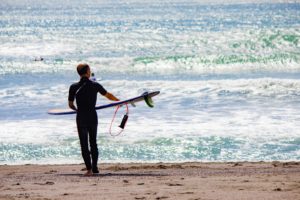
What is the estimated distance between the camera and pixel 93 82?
923cm

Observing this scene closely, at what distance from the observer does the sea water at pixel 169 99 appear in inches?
494

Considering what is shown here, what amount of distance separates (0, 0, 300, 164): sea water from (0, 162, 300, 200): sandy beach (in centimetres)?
130

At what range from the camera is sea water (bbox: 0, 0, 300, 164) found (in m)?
12.5

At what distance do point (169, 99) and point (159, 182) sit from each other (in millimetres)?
10005

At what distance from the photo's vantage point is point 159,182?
8.70 meters

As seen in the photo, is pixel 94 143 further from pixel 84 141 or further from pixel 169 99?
pixel 169 99

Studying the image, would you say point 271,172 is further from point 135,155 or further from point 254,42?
point 254,42

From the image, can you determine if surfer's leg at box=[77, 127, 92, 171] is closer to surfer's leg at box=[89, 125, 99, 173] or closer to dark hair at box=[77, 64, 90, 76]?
surfer's leg at box=[89, 125, 99, 173]

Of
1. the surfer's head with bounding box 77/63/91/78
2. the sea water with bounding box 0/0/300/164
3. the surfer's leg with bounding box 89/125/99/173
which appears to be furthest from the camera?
the sea water with bounding box 0/0/300/164

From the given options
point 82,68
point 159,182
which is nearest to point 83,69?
point 82,68

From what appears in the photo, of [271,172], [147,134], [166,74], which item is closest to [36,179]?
[271,172]

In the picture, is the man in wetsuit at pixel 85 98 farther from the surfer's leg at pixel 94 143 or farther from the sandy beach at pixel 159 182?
the sandy beach at pixel 159 182

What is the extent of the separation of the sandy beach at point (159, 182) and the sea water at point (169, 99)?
1.30 m

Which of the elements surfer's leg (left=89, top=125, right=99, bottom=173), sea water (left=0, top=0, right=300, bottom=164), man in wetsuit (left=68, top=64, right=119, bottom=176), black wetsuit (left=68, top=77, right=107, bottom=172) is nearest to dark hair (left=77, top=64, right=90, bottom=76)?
man in wetsuit (left=68, top=64, right=119, bottom=176)
